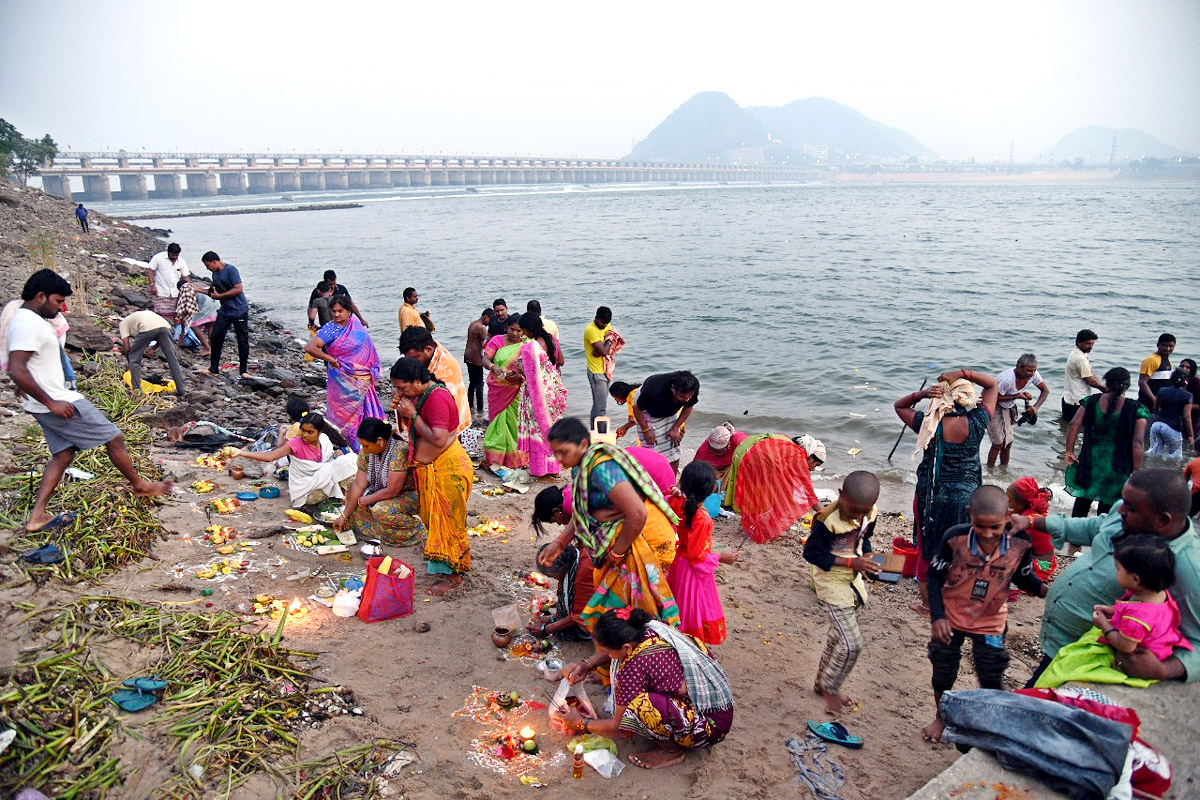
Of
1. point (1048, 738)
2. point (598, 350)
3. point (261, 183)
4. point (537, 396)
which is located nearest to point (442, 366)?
point (537, 396)

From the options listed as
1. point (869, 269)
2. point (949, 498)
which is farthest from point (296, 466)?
point (869, 269)

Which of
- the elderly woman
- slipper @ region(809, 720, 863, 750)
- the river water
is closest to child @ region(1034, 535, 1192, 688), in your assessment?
slipper @ region(809, 720, 863, 750)

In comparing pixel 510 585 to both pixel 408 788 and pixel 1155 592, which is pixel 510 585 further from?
pixel 1155 592

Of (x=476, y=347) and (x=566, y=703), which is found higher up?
(x=476, y=347)

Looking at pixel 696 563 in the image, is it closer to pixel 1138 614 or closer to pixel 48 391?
pixel 1138 614

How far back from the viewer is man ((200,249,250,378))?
10.1m

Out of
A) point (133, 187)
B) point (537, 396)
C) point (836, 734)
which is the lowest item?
point (836, 734)

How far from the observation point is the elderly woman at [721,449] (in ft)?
23.0

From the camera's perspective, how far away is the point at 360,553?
18.9 feet

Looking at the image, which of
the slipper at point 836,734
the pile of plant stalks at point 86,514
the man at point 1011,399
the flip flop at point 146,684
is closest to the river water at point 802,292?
the man at point 1011,399

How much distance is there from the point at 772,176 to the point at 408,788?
201104mm

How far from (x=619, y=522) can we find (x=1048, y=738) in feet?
6.71

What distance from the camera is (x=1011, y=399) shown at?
27.7 feet

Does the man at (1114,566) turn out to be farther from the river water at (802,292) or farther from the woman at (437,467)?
the river water at (802,292)
